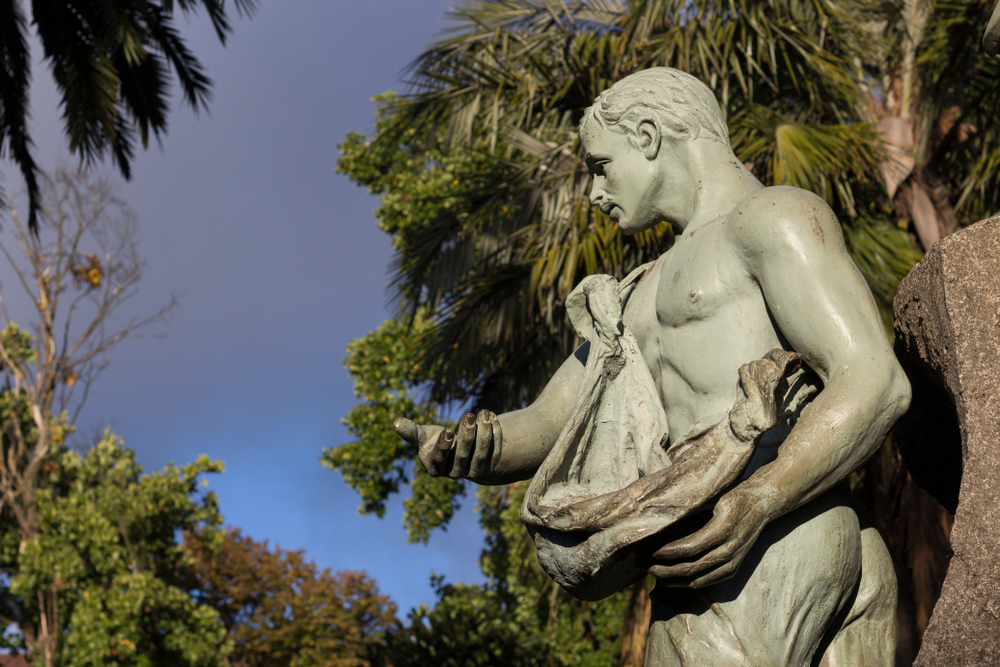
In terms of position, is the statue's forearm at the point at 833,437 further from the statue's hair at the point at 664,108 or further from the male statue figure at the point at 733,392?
the statue's hair at the point at 664,108

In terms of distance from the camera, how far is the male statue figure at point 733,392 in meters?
1.65

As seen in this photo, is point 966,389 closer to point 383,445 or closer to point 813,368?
point 813,368

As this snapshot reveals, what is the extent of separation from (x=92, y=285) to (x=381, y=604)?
336 inches

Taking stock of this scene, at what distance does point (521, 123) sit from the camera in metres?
8.44

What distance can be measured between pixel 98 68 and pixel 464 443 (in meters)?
8.78

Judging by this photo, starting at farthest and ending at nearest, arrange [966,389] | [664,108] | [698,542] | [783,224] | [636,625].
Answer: [636,625] < [664,108] < [783,224] < [966,389] < [698,542]

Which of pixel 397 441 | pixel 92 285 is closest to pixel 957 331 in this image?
pixel 397 441

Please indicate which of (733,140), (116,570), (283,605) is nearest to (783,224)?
(733,140)

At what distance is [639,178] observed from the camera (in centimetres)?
214

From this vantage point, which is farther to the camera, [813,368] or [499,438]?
[499,438]

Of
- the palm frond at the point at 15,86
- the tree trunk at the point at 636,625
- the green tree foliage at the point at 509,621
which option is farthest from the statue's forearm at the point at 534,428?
the palm frond at the point at 15,86

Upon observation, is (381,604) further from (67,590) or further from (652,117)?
(652,117)

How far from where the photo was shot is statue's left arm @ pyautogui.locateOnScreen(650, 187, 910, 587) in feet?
5.27

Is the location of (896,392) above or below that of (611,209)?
below
